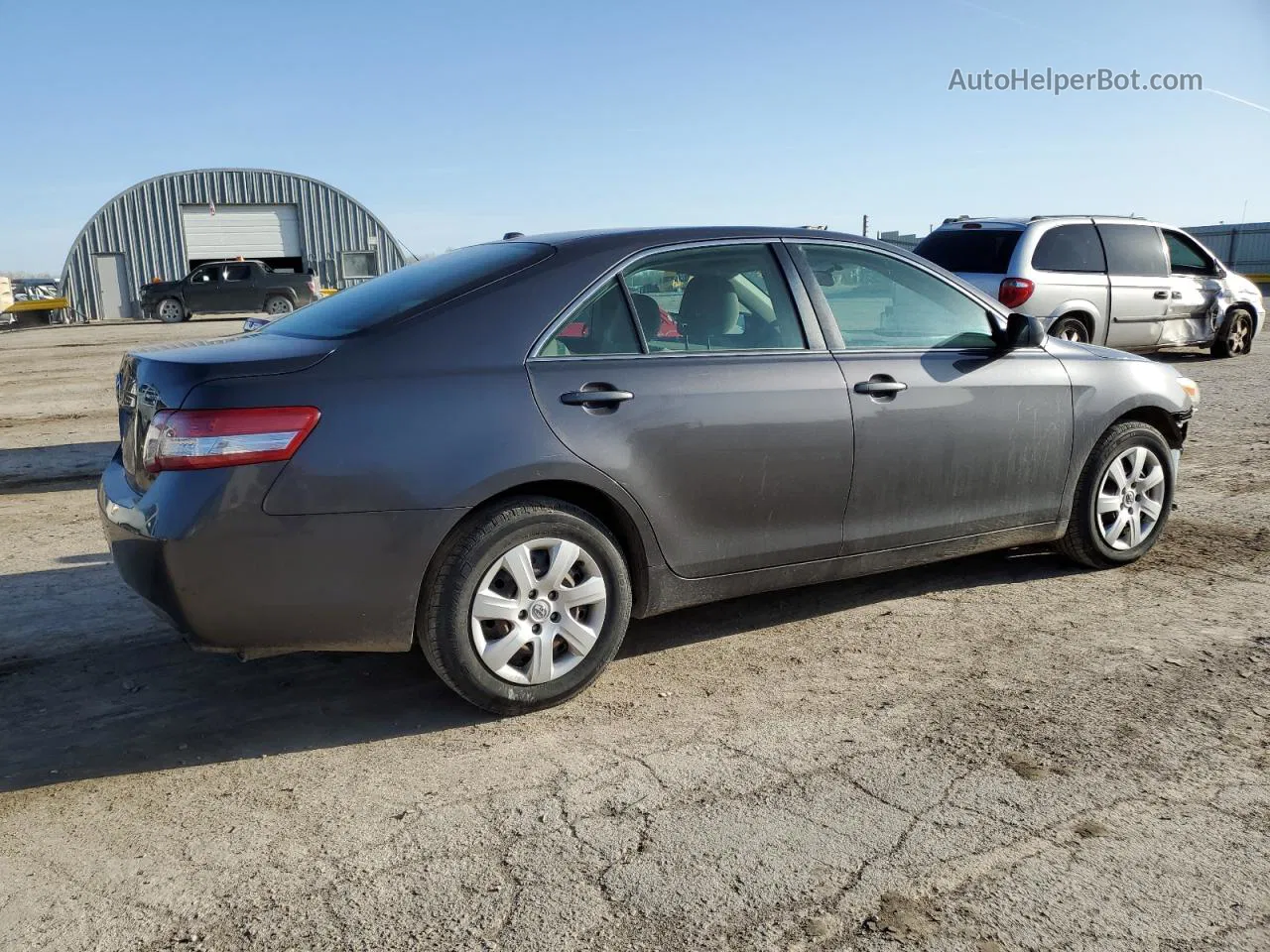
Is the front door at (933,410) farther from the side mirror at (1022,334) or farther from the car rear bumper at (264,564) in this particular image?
the car rear bumper at (264,564)

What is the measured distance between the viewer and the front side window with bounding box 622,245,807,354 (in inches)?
161

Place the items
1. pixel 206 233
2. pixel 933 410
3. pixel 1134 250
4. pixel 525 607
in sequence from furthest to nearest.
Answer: pixel 206 233
pixel 1134 250
pixel 933 410
pixel 525 607

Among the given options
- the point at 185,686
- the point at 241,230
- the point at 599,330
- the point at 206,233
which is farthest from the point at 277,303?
the point at 599,330

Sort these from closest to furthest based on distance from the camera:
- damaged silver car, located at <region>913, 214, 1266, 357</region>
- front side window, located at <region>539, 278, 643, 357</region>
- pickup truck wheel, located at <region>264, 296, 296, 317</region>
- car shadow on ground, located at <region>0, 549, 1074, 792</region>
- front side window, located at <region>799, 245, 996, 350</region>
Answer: car shadow on ground, located at <region>0, 549, 1074, 792</region> → front side window, located at <region>539, 278, 643, 357</region> → front side window, located at <region>799, 245, 996, 350</region> → damaged silver car, located at <region>913, 214, 1266, 357</region> → pickup truck wheel, located at <region>264, 296, 296, 317</region>

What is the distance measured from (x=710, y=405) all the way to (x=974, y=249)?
26.8ft

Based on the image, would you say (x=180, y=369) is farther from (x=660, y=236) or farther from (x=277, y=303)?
(x=277, y=303)

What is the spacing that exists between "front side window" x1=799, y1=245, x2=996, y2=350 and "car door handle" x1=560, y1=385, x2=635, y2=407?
1.11m

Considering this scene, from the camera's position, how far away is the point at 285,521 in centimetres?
333

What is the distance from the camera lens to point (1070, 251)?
1136 cm

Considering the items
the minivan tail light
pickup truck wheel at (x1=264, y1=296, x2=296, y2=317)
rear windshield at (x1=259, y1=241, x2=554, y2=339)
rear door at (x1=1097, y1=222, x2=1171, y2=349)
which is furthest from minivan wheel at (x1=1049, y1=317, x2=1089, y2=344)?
pickup truck wheel at (x1=264, y1=296, x2=296, y2=317)

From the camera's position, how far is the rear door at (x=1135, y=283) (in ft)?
39.2

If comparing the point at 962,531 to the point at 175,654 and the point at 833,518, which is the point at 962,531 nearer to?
the point at 833,518

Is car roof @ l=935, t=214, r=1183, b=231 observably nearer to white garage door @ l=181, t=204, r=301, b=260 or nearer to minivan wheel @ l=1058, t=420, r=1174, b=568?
minivan wheel @ l=1058, t=420, r=1174, b=568

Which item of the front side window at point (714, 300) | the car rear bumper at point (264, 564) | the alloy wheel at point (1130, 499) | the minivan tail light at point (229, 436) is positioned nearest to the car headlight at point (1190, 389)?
the alloy wheel at point (1130, 499)
